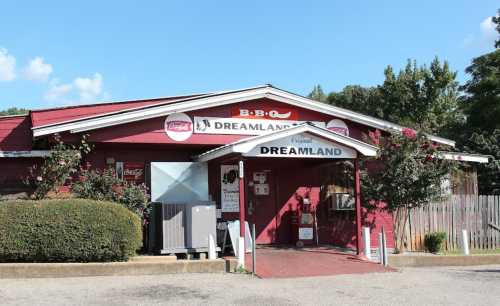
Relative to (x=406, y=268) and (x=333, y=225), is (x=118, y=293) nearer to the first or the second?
(x=406, y=268)

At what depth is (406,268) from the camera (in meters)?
13.4

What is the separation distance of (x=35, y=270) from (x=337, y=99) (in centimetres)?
4345

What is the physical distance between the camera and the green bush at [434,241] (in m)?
16.7

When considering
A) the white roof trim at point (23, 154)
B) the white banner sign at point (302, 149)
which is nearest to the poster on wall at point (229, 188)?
the white banner sign at point (302, 149)

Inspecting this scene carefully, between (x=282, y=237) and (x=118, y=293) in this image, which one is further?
(x=282, y=237)

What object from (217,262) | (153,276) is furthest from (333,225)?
(153,276)

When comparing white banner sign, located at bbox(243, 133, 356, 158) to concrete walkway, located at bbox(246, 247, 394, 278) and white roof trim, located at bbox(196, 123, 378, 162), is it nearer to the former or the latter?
white roof trim, located at bbox(196, 123, 378, 162)

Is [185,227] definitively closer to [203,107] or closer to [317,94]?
[203,107]

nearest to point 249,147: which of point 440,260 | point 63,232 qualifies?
point 63,232

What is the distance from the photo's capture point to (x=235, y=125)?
15.9m

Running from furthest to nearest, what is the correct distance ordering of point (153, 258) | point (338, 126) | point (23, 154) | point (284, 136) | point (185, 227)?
point (338, 126) < point (23, 154) < point (185, 227) < point (284, 136) < point (153, 258)

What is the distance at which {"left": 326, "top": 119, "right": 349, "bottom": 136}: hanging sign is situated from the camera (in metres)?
17.0

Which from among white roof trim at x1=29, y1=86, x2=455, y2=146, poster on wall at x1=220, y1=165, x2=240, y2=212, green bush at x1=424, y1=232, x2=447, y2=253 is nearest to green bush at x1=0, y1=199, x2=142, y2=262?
white roof trim at x1=29, y1=86, x2=455, y2=146

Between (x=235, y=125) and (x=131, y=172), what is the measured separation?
3.17 meters
